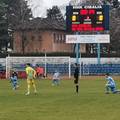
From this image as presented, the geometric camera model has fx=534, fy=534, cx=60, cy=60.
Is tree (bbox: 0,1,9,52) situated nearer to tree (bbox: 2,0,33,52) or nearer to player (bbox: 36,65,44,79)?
tree (bbox: 2,0,33,52)

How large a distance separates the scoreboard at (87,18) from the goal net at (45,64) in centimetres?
923

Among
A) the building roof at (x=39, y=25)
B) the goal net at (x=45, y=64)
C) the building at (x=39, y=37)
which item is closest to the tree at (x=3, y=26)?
the building roof at (x=39, y=25)

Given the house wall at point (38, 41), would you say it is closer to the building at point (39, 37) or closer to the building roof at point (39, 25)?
the building at point (39, 37)

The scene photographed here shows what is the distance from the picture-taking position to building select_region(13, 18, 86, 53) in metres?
104

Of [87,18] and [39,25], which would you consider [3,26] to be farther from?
[87,18]

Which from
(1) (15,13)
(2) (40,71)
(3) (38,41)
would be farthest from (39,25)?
(2) (40,71)

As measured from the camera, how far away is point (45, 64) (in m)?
→ 63.9

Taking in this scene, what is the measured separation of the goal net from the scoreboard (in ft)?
30.3

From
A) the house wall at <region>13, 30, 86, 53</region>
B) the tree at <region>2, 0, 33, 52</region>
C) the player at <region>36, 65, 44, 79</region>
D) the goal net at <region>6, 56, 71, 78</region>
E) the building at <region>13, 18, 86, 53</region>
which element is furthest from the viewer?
the house wall at <region>13, 30, 86, 53</region>

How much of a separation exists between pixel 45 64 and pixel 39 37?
42579mm

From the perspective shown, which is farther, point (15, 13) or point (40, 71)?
point (15, 13)

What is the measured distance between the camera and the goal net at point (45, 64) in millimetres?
63031

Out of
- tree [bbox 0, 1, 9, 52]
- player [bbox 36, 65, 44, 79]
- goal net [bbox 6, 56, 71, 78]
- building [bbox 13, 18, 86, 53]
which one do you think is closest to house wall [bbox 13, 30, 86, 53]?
building [bbox 13, 18, 86, 53]

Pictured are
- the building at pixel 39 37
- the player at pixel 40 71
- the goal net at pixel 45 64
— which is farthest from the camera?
the building at pixel 39 37
